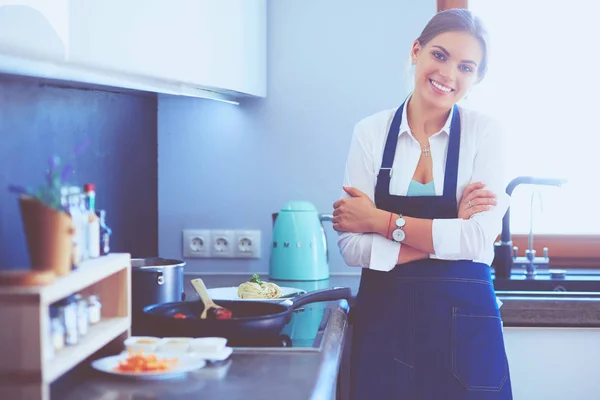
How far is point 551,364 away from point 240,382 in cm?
135

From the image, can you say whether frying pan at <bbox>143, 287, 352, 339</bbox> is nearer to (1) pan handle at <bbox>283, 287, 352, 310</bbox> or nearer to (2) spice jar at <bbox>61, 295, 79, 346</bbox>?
(1) pan handle at <bbox>283, 287, 352, 310</bbox>

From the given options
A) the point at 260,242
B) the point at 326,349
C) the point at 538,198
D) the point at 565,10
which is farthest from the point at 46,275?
the point at 565,10

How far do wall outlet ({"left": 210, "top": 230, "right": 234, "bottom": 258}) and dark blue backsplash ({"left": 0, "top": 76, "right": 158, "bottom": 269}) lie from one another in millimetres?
196

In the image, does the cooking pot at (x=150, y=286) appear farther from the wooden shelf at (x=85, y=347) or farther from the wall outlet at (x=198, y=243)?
the wall outlet at (x=198, y=243)

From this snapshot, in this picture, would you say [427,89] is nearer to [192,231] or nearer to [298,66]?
[298,66]

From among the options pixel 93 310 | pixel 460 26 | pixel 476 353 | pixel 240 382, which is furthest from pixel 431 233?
pixel 93 310

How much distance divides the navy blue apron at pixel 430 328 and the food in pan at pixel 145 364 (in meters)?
0.74

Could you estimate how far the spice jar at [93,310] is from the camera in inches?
51.9

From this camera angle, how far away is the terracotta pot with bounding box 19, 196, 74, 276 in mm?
1091

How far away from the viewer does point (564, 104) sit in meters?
2.93

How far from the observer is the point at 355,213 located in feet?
6.51

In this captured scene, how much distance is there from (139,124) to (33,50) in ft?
4.43

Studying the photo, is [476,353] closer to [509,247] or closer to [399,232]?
[399,232]

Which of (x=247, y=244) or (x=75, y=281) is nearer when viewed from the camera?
(x=75, y=281)
